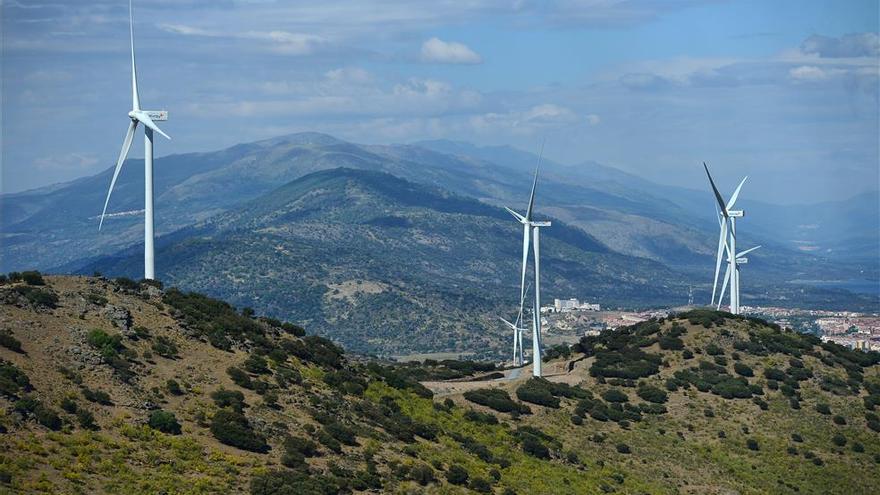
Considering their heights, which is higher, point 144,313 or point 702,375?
point 144,313

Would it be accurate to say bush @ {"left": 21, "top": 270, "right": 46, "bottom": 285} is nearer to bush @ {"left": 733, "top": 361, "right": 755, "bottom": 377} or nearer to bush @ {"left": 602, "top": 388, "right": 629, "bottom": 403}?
bush @ {"left": 602, "top": 388, "right": 629, "bottom": 403}

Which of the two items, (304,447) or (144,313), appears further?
(144,313)

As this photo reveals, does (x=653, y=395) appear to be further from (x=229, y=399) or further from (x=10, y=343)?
(x=10, y=343)

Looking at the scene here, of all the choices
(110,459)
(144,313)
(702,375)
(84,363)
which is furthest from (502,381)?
(110,459)

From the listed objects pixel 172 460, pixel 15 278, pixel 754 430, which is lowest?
pixel 754 430

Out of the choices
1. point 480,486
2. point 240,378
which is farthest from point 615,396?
point 240,378

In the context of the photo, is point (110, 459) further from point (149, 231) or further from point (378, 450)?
point (149, 231)
